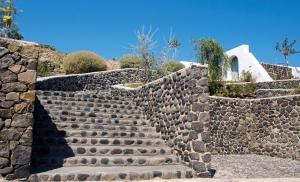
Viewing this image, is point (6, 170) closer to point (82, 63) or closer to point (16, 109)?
point (16, 109)

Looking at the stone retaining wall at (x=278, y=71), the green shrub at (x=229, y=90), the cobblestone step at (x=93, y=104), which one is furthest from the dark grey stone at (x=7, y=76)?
the stone retaining wall at (x=278, y=71)

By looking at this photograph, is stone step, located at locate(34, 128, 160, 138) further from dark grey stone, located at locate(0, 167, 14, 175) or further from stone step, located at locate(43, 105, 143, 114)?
dark grey stone, located at locate(0, 167, 14, 175)

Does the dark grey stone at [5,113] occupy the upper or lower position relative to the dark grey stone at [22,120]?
upper

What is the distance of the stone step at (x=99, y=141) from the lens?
7644 mm

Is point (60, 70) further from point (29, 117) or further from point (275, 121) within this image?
point (29, 117)

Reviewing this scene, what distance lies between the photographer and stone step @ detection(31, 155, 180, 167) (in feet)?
22.3

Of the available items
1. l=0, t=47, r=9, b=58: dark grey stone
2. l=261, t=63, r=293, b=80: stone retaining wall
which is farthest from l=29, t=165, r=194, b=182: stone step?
l=261, t=63, r=293, b=80: stone retaining wall

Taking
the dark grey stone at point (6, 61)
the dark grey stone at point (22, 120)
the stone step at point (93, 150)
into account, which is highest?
the dark grey stone at point (6, 61)

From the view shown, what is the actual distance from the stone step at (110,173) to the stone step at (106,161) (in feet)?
0.73

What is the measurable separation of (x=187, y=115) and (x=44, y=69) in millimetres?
16025

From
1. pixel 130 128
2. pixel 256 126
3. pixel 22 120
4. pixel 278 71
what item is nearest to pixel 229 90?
pixel 256 126

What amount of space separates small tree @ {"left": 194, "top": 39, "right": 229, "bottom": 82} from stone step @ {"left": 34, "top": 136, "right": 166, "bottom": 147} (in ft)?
40.0

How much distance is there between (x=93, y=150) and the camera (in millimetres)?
7602

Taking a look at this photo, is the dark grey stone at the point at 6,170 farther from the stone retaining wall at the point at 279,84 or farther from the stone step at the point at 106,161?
the stone retaining wall at the point at 279,84
